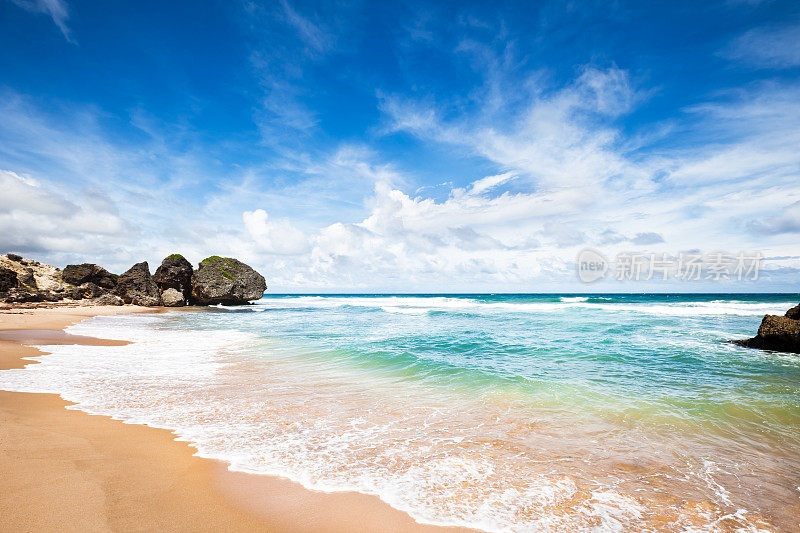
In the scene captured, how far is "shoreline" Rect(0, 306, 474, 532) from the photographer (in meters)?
2.99

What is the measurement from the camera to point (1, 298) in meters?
29.6

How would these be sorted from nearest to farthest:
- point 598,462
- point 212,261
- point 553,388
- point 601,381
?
point 598,462, point 553,388, point 601,381, point 212,261

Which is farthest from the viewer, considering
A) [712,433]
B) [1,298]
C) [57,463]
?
[1,298]

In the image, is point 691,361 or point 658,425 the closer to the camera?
point 658,425

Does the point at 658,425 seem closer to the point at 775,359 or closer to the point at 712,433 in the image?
the point at 712,433

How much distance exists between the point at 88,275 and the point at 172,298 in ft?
38.5

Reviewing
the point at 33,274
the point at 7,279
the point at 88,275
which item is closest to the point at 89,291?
the point at 88,275

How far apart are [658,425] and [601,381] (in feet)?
9.68

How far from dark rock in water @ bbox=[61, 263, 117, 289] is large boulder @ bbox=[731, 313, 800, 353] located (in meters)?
58.2

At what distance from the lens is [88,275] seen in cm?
4197

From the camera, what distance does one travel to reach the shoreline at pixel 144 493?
2.99 metres

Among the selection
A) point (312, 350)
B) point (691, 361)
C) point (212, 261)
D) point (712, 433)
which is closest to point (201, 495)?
point (712, 433)

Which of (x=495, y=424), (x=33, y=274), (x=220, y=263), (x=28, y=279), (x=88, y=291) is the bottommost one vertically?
(x=495, y=424)

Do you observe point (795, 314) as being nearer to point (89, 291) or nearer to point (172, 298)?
point (172, 298)
